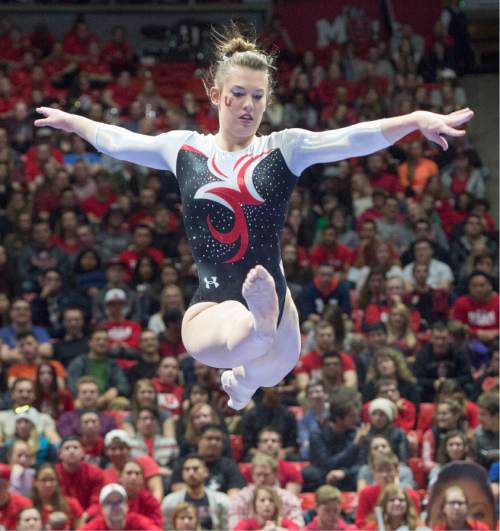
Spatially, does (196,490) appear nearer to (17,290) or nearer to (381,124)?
(17,290)

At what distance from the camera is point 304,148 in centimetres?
538

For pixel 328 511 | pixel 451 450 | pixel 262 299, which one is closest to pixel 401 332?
pixel 451 450

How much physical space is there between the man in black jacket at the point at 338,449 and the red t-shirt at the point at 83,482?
157 cm

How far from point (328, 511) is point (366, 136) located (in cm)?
411

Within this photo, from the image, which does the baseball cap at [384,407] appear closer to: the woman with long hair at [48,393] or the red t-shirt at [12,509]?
the woman with long hair at [48,393]

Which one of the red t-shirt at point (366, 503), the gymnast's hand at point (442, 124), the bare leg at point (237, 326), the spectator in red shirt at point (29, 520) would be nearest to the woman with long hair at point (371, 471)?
the red t-shirt at point (366, 503)

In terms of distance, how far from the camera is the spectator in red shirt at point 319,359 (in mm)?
10125

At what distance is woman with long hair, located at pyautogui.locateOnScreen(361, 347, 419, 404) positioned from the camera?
992cm

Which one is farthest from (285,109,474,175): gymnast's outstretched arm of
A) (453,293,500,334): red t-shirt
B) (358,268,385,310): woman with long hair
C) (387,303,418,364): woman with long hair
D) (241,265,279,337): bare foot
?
(453,293,500,334): red t-shirt

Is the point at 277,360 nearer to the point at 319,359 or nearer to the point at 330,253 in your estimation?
the point at 319,359

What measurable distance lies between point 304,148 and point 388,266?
243 inches

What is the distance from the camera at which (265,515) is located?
8.49 meters

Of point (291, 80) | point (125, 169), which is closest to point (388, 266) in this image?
point (125, 169)

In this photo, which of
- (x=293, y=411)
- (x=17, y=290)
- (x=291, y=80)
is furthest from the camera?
(x=291, y=80)
